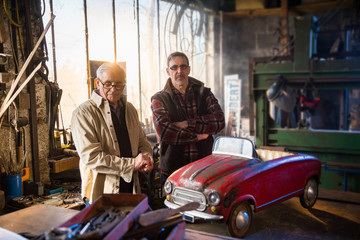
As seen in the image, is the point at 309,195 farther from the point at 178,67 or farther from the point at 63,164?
the point at 63,164

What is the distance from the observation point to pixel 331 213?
4.46 meters

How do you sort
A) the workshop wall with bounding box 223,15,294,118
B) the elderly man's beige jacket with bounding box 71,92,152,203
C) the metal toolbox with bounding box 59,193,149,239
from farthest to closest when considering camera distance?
the workshop wall with bounding box 223,15,294,118, the elderly man's beige jacket with bounding box 71,92,152,203, the metal toolbox with bounding box 59,193,149,239

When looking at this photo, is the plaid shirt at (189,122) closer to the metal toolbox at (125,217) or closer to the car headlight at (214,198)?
the car headlight at (214,198)

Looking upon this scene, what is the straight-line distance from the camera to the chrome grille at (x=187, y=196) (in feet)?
11.7

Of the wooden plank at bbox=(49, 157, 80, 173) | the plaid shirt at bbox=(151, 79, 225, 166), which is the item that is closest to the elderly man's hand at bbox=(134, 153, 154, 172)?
the plaid shirt at bbox=(151, 79, 225, 166)

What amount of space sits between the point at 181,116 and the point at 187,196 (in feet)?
3.10

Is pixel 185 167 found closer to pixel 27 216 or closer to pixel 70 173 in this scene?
pixel 27 216

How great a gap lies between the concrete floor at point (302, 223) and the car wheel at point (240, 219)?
0.13 m

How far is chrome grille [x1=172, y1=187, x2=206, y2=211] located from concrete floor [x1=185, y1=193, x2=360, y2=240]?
1.50 feet

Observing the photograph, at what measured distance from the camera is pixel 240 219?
11.9 feet

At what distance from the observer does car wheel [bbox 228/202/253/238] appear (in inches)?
139

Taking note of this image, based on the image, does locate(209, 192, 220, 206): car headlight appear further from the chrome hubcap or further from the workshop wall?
the workshop wall

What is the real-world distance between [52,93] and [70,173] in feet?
4.81

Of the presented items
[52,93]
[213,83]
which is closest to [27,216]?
[52,93]
